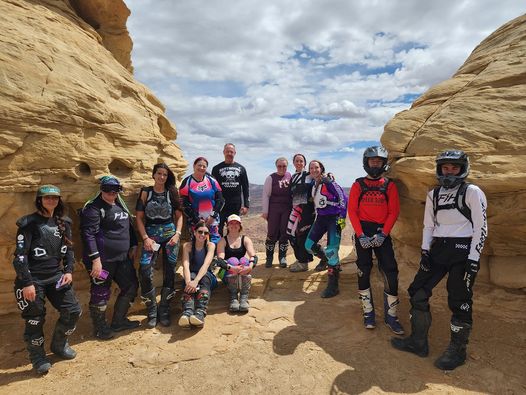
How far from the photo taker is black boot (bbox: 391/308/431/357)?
559cm

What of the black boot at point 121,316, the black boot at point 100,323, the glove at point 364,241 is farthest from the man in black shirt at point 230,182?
the glove at point 364,241

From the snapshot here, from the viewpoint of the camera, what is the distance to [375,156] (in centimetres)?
634

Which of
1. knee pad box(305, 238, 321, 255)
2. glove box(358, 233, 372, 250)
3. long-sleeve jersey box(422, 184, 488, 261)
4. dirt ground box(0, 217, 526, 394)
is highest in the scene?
long-sleeve jersey box(422, 184, 488, 261)

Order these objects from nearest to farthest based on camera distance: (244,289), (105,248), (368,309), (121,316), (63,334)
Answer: (63,334)
(105,248)
(368,309)
(121,316)
(244,289)

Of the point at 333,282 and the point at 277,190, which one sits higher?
the point at 277,190

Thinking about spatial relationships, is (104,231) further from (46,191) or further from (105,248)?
(46,191)

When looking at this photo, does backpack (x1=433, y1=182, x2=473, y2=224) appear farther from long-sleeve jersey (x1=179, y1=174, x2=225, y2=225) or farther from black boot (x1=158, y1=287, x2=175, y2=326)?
black boot (x1=158, y1=287, x2=175, y2=326)

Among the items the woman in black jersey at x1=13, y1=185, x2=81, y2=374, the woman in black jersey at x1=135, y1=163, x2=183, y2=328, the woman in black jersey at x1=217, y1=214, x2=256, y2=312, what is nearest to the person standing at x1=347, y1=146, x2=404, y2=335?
the woman in black jersey at x1=217, y1=214, x2=256, y2=312

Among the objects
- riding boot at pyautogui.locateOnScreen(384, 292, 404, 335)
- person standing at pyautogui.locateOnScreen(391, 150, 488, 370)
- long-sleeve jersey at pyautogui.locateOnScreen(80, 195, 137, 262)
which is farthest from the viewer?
riding boot at pyautogui.locateOnScreen(384, 292, 404, 335)

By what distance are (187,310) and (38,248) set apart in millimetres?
2781

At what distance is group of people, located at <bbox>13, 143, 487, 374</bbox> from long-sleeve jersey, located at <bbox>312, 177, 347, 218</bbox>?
2cm

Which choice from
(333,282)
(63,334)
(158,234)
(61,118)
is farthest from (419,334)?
(61,118)

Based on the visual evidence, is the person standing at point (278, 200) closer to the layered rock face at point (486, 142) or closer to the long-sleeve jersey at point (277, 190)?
the long-sleeve jersey at point (277, 190)

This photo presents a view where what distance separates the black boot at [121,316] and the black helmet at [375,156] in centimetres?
530
